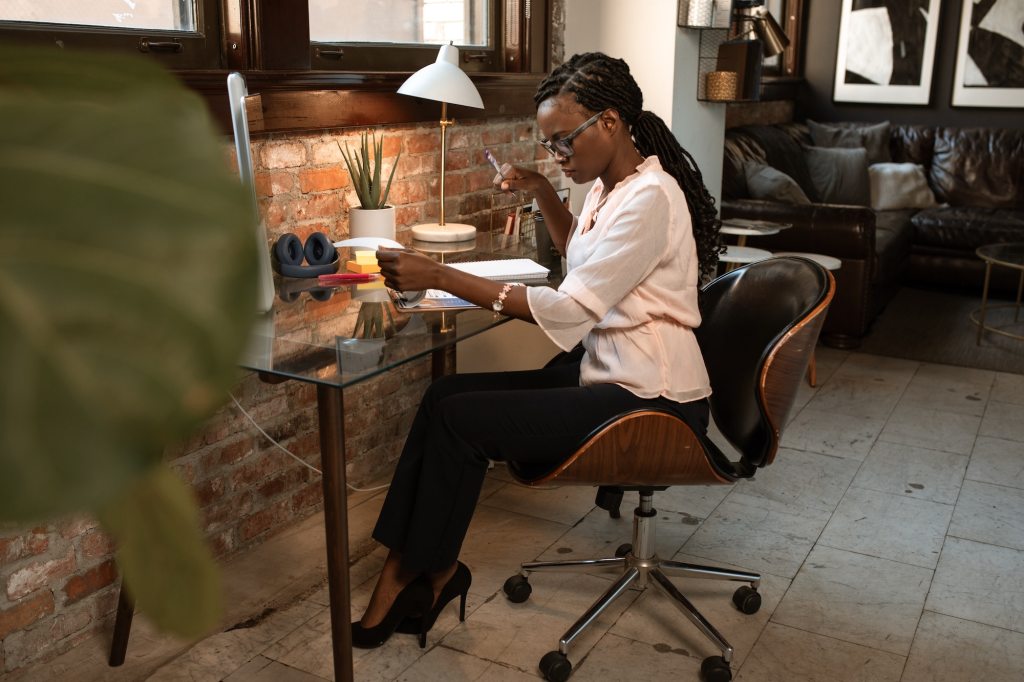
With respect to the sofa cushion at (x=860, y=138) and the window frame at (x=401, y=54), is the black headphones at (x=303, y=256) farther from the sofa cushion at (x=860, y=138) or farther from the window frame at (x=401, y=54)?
the sofa cushion at (x=860, y=138)

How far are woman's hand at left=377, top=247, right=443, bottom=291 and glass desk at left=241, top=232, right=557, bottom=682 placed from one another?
0.08 m

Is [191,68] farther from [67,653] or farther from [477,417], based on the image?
[67,653]

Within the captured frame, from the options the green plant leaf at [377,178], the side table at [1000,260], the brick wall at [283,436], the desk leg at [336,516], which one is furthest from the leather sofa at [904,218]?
Answer: the desk leg at [336,516]

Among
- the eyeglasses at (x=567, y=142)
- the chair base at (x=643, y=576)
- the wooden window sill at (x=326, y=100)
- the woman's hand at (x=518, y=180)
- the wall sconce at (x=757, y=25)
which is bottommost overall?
the chair base at (x=643, y=576)

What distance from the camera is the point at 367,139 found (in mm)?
2680

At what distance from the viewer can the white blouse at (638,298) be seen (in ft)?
6.51

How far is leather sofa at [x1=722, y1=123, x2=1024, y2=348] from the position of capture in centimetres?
457

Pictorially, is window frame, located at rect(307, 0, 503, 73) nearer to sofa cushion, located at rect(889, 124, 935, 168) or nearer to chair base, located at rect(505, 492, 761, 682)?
chair base, located at rect(505, 492, 761, 682)

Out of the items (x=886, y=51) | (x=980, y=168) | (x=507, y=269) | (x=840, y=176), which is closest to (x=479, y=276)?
(x=507, y=269)

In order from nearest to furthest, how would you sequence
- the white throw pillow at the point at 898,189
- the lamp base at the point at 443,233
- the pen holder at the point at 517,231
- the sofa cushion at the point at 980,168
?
the lamp base at the point at 443,233 < the pen holder at the point at 517,231 < the white throw pillow at the point at 898,189 < the sofa cushion at the point at 980,168

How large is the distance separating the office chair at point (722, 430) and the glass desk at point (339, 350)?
36 cm

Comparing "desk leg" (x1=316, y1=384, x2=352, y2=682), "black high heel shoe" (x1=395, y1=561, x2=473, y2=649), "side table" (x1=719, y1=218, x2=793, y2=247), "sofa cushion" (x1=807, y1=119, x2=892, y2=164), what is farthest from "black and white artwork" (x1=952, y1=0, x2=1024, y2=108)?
"desk leg" (x1=316, y1=384, x2=352, y2=682)

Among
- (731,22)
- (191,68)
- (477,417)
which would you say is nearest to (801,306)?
(477,417)

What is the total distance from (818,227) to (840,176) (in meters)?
1.44
